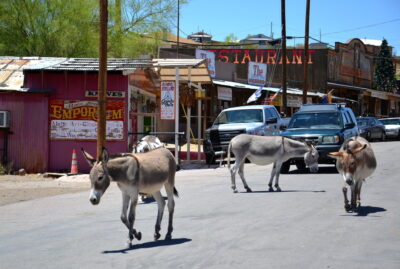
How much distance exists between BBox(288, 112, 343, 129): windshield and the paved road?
16.4ft

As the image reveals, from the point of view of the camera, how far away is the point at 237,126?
82.5 feet

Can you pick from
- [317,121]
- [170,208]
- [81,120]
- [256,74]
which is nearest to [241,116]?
[317,121]

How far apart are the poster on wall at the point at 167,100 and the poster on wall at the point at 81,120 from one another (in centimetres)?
155

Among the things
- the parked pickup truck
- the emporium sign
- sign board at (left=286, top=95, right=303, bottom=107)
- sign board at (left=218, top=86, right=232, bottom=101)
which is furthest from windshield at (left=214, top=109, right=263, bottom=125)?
the emporium sign

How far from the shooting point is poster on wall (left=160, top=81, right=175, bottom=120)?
76.3ft

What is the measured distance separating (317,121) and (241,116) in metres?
4.95

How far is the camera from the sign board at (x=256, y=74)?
48.0 meters

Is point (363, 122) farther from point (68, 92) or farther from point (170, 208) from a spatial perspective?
point (170, 208)

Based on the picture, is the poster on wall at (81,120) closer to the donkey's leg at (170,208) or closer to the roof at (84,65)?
the roof at (84,65)

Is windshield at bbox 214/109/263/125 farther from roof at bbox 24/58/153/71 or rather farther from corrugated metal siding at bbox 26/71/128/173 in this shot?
corrugated metal siding at bbox 26/71/128/173

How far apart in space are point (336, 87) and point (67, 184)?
4658cm

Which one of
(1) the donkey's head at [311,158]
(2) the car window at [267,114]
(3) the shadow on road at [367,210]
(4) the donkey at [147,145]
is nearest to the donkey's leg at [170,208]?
(3) the shadow on road at [367,210]

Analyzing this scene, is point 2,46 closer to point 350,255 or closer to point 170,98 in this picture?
point 170,98

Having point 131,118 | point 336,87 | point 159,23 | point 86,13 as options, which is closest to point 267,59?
point 336,87
